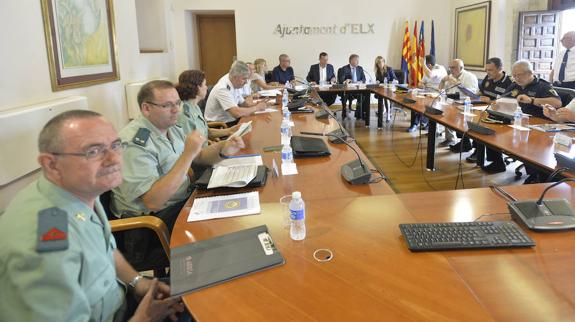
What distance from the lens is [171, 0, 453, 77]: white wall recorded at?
25.5 feet

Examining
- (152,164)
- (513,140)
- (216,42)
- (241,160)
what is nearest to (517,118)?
(513,140)

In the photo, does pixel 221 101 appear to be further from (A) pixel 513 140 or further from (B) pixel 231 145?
(A) pixel 513 140

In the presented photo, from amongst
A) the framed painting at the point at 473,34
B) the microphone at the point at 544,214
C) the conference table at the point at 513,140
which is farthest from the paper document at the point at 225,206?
the framed painting at the point at 473,34

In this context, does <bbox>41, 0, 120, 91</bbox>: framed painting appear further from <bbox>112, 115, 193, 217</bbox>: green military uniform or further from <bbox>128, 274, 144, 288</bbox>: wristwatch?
<bbox>128, 274, 144, 288</bbox>: wristwatch

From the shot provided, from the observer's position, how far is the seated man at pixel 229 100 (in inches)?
147

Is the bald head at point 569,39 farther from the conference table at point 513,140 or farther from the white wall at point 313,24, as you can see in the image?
the white wall at point 313,24

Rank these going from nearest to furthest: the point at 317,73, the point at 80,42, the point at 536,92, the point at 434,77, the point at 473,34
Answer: the point at 80,42 < the point at 536,92 < the point at 434,77 < the point at 473,34 < the point at 317,73

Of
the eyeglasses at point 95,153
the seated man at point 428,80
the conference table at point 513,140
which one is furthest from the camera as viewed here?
the seated man at point 428,80

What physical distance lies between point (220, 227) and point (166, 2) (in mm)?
5388

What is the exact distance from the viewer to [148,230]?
1668 mm

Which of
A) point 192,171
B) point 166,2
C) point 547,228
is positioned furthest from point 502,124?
point 166,2

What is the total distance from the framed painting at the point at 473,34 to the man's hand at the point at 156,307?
707 centimetres

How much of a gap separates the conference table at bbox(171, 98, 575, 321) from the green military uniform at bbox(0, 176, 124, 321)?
26 cm

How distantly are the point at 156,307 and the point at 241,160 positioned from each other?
Answer: 107 cm
